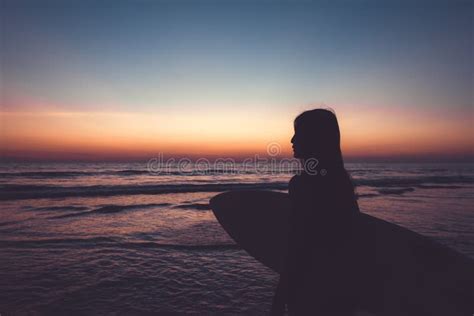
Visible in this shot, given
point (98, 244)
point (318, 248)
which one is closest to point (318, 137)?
point (318, 248)

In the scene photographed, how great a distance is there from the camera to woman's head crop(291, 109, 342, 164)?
1.67 meters

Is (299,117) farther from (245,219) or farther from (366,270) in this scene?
(245,219)

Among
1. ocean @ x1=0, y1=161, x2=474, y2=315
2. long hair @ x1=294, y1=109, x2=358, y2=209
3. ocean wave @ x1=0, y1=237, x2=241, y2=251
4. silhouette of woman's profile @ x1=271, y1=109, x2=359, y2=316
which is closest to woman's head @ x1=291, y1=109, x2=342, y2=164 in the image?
long hair @ x1=294, y1=109, x2=358, y2=209

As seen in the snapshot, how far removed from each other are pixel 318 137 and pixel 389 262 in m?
1.72

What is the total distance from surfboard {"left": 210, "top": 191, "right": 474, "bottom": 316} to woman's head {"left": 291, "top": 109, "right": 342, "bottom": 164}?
408 mm

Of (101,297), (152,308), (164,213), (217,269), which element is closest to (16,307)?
(101,297)

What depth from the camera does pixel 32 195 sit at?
13.7 m

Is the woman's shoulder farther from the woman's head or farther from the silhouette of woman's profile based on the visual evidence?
the woman's head

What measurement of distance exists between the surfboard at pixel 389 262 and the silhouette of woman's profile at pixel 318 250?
0.07m

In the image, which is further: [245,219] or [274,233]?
[245,219]

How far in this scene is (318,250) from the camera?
4.92ft

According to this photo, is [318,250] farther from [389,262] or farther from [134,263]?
[134,263]

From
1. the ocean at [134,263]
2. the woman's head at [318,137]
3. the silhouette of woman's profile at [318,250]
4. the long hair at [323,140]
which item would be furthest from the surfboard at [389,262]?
the ocean at [134,263]

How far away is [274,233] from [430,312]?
4.90 ft
